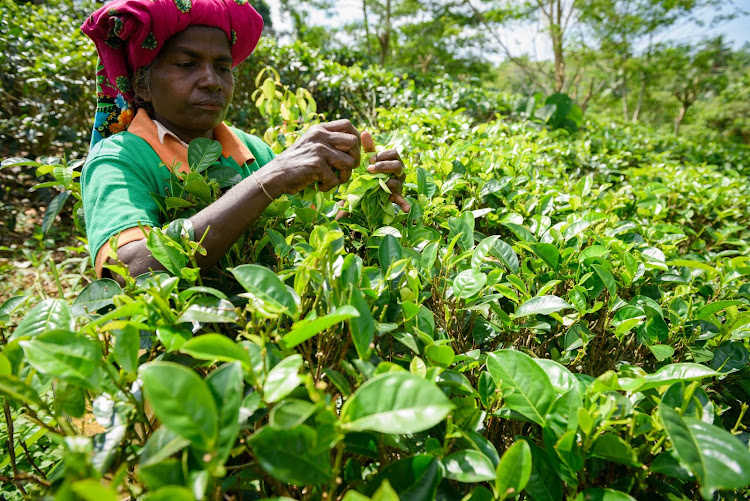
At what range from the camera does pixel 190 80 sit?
172 centimetres

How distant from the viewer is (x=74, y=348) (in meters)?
0.58

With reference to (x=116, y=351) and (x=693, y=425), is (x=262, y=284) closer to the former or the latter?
(x=116, y=351)

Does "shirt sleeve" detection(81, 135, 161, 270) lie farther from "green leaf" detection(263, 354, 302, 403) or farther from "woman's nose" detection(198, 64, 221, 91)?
"green leaf" detection(263, 354, 302, 403)

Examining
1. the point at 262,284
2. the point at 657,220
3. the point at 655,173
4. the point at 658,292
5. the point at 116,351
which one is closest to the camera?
the point at 116,351

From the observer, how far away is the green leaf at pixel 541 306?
91cm

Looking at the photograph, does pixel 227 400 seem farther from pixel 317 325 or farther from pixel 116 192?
pixel 116 192

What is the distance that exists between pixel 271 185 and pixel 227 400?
0.71m

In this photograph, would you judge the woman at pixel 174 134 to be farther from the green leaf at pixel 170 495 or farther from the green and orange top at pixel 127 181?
the green leaf at pixel 170 495

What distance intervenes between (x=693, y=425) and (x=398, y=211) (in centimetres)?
87

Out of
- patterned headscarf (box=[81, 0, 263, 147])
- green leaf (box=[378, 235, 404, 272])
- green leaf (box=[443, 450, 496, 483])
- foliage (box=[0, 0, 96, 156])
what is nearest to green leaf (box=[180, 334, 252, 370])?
green leaf (box=[443, 450, 496, 483])

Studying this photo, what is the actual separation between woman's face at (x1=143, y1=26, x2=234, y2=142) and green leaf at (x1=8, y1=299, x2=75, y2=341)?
1.27m

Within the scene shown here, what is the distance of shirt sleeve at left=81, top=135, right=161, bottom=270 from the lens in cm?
127

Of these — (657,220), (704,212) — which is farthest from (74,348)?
(704,212)

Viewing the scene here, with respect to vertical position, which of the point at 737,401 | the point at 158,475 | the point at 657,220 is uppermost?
the point at 158,475
